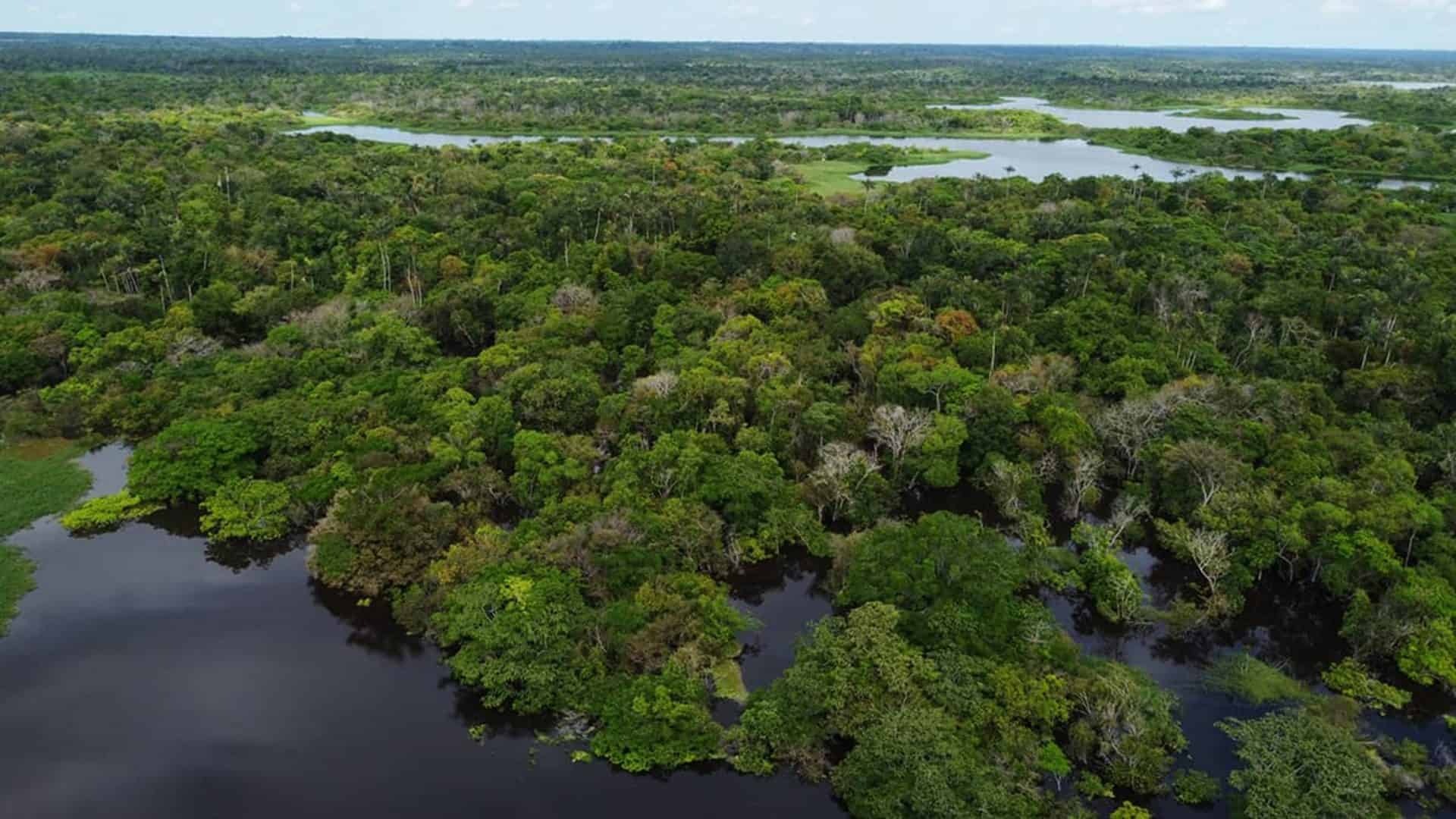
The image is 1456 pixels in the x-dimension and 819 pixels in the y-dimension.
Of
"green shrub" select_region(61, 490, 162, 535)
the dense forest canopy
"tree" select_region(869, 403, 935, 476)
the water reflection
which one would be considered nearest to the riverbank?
the dense forest canopy

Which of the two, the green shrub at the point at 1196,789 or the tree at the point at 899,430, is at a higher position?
the tree at the point at 899,430

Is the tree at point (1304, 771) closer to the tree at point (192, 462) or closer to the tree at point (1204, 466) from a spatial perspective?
the tree at point (1204, 466)

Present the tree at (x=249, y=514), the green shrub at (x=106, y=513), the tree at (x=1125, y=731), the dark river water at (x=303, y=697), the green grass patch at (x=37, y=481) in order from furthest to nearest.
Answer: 1. the green grass patch at (x=37, y=481)
2. the green shrub at (x=106, y=513)
3. the tree at (x=249, y=514)
4. the dark river water at (x=303, y=697)
5. the tree at (x=1125, y=731)

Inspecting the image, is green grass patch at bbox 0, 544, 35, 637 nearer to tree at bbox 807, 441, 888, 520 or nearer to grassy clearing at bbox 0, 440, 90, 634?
grassy clearing at bbox 0, 440, 90, 634

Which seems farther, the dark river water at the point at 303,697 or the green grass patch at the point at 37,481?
the green grass patch at the point at 37,481

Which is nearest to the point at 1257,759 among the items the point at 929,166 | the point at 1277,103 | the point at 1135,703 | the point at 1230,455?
the point at 1135,703

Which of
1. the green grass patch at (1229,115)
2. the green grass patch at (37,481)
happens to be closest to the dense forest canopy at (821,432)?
the green grass patch at (37,481)
